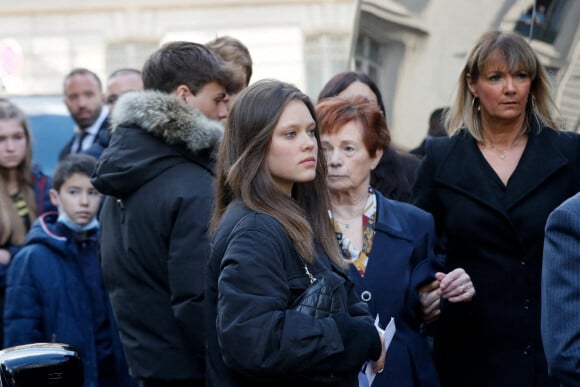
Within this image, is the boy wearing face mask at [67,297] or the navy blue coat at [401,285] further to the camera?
the boy wearing face mask at [67,297]

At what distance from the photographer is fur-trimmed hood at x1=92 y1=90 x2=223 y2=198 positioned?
4969 millimetres

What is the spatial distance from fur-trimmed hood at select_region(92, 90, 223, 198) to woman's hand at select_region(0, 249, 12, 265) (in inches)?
81.0

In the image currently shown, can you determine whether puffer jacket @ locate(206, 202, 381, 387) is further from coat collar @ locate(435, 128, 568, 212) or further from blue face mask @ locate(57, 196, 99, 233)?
blue face mask @ locate(57, 196, 99, 233)

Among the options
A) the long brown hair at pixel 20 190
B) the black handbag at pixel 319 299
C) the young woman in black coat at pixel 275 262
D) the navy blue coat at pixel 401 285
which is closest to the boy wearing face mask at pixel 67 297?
the long brown hair at pixel 20 190

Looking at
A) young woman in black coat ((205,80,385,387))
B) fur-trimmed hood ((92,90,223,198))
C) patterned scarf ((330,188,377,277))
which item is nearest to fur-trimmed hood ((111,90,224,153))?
fur-trimmed hood ((92,90,223,198))

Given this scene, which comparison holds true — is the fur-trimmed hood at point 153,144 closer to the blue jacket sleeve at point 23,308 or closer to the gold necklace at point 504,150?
the gold necklace at point 504,150

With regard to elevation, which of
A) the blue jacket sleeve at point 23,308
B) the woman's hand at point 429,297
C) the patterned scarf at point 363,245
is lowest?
the blue jacket sleeve at point 23,308

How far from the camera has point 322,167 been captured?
4254 mm

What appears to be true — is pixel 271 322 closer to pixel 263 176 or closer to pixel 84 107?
pixel 263 176

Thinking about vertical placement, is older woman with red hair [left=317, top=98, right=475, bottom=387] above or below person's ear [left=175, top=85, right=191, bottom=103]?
below

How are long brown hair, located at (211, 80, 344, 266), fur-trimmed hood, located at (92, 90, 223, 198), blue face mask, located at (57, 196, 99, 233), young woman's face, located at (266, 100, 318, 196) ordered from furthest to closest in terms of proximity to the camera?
1. blue face mask, located at (57, 196, 99, 233)
2. fur-trimmed hood, located at (92, 90, 223, 198)
3. young woman's face, located at (266, 100, 318, 196)
4. long brown hair, located at (211, 80, 344, 266)

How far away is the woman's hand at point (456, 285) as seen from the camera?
4.79 metres

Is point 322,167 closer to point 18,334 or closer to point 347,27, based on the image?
point 18,334

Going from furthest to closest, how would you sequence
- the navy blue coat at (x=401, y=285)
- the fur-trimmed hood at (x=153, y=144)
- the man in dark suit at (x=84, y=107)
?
1. the man in dark suit at (x=84, y=107)
2. the fur-trimmed hood at (x=153, y=144)
3. the navy blue coat at (x=401, y=285)
